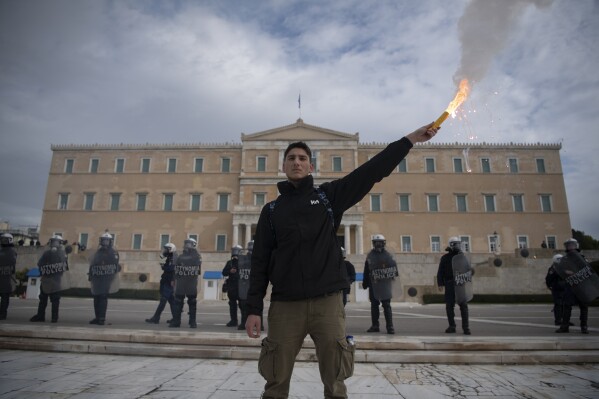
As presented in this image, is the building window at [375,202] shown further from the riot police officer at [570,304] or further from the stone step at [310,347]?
the stone step at [310,347]

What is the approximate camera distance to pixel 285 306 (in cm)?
231

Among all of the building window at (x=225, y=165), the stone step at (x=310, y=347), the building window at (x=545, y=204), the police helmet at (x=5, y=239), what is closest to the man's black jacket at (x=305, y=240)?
the stone step at (x=310, y=347)

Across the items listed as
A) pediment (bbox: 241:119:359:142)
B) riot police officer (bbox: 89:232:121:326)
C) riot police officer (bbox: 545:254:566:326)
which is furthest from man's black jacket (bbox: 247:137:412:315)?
pediment (bbox: 241:119:359:142)

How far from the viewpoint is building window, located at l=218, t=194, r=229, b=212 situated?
3978cm

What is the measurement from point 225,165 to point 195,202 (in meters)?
5.31

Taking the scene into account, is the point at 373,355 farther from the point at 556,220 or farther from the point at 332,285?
the point at 556,220

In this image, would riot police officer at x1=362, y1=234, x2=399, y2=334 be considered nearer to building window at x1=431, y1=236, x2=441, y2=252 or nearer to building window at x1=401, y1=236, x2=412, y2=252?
building window at x1=401, y1=236, x2=412, y2=252

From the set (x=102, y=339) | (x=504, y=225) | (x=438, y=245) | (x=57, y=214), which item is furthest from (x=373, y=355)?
(x=57, y=214)

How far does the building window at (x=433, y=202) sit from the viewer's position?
3912 centimetres

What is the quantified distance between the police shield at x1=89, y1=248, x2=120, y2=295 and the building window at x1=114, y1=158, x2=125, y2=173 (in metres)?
36.9

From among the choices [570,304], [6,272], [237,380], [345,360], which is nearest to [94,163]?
[6,272]

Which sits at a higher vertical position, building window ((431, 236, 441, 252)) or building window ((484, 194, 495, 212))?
building window ((484, 194, 495, 212))

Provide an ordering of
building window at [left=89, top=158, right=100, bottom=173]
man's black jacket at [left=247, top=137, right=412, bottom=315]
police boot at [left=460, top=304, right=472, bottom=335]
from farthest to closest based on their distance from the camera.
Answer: building window at [left=89, top=158, right=100, bottom=173]
police boot at [left=460, top=304, right=472, bottom=335]
man's black jacket at [left=247, top=137, right=412, bottom=315]

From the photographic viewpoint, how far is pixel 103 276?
324 inches
